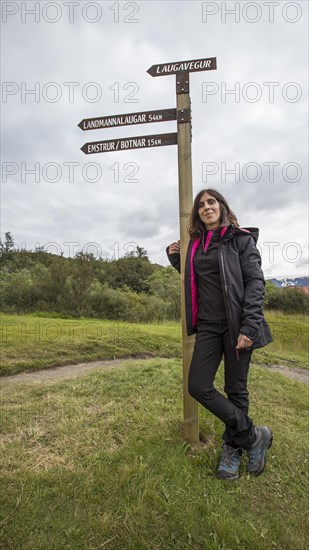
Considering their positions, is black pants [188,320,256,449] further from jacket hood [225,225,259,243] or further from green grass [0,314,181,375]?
green grass [0,314,181,375]

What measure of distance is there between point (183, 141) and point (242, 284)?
1.70 metres

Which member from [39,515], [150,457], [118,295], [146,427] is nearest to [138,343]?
[146,427]

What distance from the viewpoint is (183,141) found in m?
3.61

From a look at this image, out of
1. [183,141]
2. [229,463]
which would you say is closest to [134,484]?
[229,463]

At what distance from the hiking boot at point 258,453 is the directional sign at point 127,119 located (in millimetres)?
3364

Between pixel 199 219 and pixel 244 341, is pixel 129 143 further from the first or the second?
pixel 244 341

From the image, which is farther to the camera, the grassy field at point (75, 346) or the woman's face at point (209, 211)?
the grassy field at point (75, 346)

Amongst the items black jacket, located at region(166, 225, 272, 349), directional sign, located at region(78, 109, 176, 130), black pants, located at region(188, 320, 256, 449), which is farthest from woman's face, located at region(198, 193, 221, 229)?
directional sign, located at region(78, 109, 176, 130)

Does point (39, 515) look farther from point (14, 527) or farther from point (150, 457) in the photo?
point (150, 457)

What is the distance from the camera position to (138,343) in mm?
9711

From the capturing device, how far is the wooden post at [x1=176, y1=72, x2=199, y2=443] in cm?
350

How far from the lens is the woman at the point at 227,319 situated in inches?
115

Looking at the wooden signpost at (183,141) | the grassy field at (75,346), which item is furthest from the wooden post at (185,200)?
the grassy field at (75,346)

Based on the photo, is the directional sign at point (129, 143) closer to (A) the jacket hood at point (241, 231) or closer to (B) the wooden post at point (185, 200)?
(B) the wooden post at point (185, 200)
